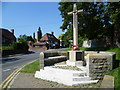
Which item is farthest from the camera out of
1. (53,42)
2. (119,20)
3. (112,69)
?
(53,42)

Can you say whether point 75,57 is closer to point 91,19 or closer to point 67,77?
point 67,77

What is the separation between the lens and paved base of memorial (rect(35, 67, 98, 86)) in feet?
20.9

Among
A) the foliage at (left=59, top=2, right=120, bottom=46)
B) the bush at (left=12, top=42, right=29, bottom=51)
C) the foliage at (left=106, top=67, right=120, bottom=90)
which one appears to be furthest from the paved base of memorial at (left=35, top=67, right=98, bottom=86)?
the bush at (left=12, top=42, right=29, bottom=51)

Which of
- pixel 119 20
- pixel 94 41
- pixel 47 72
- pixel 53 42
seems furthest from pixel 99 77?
pixel 53 42

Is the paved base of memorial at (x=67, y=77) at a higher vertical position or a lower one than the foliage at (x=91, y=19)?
lower

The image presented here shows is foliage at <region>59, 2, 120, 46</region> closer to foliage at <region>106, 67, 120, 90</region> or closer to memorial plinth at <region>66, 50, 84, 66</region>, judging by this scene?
memorial plinth at <region>66, 50, 84, 66</region>

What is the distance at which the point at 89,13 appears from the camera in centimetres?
1997

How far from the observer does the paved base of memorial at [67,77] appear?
20.9 feet

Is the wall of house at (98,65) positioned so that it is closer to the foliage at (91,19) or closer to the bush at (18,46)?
the foliage at (91,19)

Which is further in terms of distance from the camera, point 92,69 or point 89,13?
point 89,13

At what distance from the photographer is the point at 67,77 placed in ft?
21.5

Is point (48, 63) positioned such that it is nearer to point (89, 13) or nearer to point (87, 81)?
point (87, 81)

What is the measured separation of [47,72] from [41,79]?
0.46 metres

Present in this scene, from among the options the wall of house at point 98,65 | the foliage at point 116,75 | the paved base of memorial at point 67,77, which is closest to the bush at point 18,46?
the paved base of memorial at point 67,77
